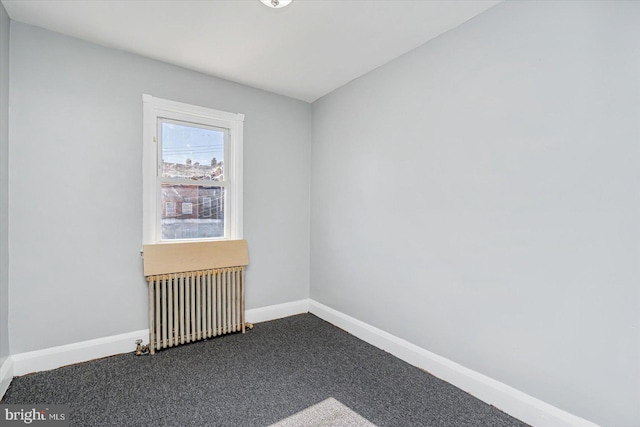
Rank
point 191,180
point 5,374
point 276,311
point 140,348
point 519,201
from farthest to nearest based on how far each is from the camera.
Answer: point 276,311 → point 191,180 → point 140,348 → point 5,374 → point 519,201

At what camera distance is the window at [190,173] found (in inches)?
105

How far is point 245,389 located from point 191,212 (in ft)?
5.60

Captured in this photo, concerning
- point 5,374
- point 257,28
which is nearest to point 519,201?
point 257,28

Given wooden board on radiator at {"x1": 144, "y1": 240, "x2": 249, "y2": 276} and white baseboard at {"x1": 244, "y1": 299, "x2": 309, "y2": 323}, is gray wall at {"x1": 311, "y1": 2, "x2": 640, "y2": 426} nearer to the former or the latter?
white baseboard at {"x1": 244, "y1": 299, "x2": 309, "y2": 323}

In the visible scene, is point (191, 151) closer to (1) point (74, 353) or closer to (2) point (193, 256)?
(2) point (193, 256)

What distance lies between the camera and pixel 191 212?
293 cm

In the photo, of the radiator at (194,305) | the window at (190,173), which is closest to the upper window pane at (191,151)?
the window at (190,173)

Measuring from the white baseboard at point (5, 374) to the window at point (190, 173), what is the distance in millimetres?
1156

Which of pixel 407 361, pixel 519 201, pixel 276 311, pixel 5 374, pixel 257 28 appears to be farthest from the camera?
pixel 276 311

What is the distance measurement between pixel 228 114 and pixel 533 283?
2.98 meters

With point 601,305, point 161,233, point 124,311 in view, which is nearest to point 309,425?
point 601,305

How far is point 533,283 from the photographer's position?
1.75m

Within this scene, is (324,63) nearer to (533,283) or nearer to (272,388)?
(533,283)

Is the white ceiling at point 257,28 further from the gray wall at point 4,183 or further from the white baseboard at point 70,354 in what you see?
the white baseboard at point 70,354
